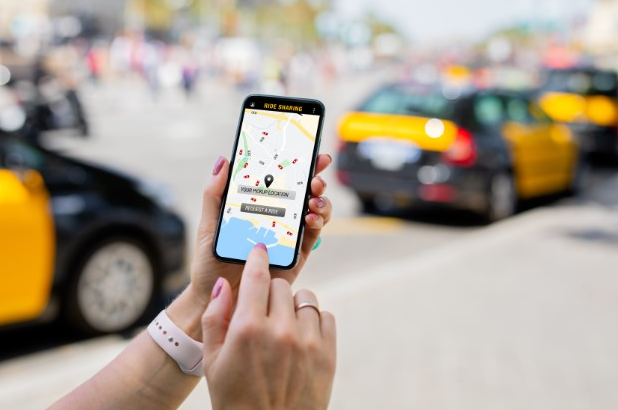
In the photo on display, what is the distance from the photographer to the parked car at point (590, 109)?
51.3 feet

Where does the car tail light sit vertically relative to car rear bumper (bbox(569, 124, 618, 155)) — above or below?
above

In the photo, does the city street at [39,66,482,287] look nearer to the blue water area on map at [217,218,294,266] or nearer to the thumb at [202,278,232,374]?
the blue water area on map at [217,218,294,266]

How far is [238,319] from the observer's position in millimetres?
1208

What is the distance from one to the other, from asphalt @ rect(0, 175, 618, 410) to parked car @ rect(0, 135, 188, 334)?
0.93 ft

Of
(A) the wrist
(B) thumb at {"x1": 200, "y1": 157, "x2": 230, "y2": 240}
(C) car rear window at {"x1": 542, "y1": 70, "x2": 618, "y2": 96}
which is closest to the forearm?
(A) the wrist

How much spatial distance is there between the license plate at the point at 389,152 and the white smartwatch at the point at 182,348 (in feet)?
24.3

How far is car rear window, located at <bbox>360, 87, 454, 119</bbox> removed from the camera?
920 cm

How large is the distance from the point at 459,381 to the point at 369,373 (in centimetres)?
44

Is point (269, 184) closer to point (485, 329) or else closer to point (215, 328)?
point (215, 328)

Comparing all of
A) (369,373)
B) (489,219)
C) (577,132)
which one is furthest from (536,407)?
(577,132)

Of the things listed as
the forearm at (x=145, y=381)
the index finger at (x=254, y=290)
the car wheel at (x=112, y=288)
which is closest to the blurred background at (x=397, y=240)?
the car wheel at (x=112, y=288)

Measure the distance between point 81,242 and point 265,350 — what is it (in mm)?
4034

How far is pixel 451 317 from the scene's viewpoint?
17.0ft

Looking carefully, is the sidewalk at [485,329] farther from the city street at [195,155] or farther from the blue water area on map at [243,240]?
the blue water area on map at [243,240]
